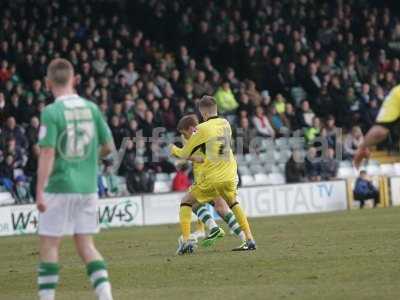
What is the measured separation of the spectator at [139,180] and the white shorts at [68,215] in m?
19.1

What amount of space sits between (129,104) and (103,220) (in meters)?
3.68

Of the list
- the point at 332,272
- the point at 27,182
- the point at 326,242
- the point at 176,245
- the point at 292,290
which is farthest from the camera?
the point at 27,182

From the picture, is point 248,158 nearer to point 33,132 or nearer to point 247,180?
point 247,180

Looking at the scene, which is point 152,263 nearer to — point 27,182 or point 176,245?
point 176,245

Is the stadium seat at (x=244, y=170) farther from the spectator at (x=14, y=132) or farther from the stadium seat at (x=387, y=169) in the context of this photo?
the spectator at (x=14, y=132)

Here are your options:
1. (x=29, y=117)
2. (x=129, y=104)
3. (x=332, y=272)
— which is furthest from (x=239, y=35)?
(x=332, y=272)

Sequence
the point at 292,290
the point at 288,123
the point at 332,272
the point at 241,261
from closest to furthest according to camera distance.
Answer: the point at 292,290
the point at 332,272
the point at 241,261
the point at 288,123

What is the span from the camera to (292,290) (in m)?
11.2

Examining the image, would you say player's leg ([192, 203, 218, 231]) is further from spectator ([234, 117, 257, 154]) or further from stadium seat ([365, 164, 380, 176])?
stadium seat ([365, 164, 380, 176])

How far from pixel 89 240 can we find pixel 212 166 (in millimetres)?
6960

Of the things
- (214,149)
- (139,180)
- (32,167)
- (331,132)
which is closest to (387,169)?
(331,132)

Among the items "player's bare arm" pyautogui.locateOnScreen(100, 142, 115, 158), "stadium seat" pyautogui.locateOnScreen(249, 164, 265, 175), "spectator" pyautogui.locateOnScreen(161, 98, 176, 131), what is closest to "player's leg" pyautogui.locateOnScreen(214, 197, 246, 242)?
"player's bare arm" pyautogui.locateOnScreen(100, 142, 115, 158)

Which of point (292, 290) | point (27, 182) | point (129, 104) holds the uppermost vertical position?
point (129, 104)

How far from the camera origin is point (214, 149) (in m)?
16.6
